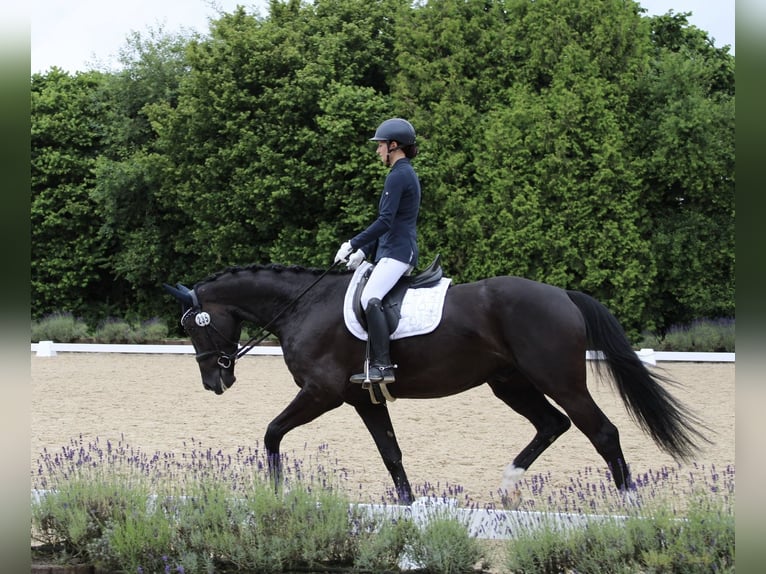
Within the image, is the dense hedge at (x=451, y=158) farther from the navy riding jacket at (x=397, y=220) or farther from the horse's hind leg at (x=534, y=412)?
the navy riding jacket at (x=397, y=220)

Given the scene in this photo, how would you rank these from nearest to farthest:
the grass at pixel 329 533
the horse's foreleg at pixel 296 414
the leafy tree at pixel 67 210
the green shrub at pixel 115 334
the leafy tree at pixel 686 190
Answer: the grass at pixel 329 533, the horse's foreleg at pixel 296 414, the leafy tree at pixel 686 190, the green shrub at pixel 115 334, the leafy tree at pixel 67 210

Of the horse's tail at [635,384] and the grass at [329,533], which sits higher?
the horse's tail at [635,384]

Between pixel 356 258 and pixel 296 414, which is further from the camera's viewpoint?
pixel 356 258

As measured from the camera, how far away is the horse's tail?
200 inches

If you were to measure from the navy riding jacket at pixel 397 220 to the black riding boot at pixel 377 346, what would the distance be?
379 millimetres

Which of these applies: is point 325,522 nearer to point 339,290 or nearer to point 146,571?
point 146,571

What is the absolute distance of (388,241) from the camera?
17.2ft

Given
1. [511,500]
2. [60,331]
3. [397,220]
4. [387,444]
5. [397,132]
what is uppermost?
[397,132]

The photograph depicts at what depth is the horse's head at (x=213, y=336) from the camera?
216 inches

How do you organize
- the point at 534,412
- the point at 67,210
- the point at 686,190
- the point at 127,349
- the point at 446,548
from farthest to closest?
1. the point at 67,210
2. the point at 686,190
3. the point at 127,349
4. the point at 534,412
5. the point at 446,548

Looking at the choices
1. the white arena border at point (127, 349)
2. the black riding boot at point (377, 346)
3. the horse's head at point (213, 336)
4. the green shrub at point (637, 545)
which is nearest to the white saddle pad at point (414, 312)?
the black riding boot at point (377, 346)

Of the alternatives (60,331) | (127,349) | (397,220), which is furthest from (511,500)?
(60,331)

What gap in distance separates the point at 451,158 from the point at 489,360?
12.8 m

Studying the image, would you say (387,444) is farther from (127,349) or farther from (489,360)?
(127,349)
